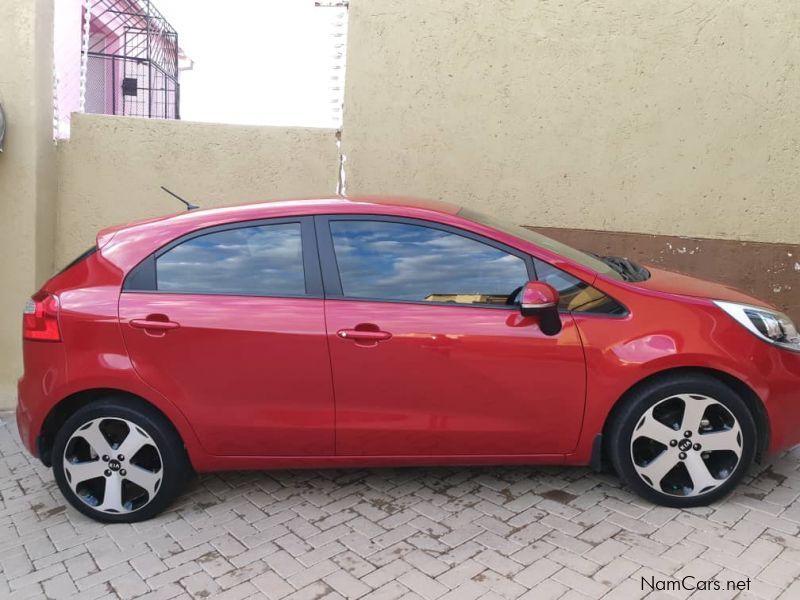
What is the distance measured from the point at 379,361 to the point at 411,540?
2.78ft

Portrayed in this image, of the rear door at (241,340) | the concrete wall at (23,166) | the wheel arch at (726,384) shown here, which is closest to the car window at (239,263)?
the rear door at (241,340)

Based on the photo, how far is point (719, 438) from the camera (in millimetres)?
3273

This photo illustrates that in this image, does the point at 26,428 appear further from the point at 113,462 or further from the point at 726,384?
the point at 726,384

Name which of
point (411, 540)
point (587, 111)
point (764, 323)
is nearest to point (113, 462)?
point (411, 540)

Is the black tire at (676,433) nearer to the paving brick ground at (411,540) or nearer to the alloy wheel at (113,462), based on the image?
→ the paving brick ground at (411,540)

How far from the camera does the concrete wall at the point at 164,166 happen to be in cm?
571

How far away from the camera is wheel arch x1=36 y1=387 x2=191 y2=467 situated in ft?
11.2

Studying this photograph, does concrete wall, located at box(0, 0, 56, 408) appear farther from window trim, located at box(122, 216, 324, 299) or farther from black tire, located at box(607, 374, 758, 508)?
black tire, located at box(607, 374, 758, 508)

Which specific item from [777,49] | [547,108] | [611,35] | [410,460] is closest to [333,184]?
[547,108]

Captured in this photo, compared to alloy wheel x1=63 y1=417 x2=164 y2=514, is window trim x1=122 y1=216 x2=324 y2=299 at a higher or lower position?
higher

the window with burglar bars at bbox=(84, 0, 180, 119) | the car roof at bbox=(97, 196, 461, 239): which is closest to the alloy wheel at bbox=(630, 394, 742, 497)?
the car roof at bbox=(97, 196, 461, 239)

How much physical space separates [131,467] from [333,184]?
3.12 meters

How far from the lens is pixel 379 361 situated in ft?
10.8

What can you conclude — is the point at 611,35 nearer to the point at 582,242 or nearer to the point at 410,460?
the point at 582,242
